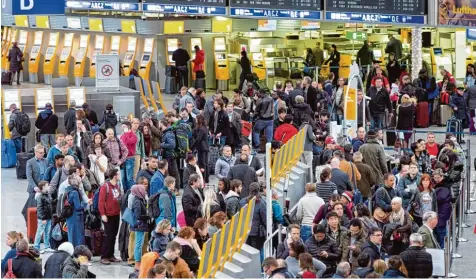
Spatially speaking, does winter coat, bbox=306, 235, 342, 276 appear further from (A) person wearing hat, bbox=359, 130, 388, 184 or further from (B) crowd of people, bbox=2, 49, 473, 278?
(A) person wearing hat, bbox=359, 130, 388, 184

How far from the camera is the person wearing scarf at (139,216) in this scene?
16922 mm

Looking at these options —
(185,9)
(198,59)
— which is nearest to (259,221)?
(185,9)

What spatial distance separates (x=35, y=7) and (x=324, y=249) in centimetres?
448

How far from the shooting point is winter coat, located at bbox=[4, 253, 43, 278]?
14.1 metres

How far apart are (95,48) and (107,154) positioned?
58.7 feet

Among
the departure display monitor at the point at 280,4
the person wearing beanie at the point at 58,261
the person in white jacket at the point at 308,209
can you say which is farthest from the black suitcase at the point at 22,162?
the person wearing beanie at the point at 58,261

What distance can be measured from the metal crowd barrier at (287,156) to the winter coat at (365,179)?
4.10 ft

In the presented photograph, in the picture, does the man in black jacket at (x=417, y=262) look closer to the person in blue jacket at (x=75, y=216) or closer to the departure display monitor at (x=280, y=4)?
the person in blue jacket at (x=75, y=216)

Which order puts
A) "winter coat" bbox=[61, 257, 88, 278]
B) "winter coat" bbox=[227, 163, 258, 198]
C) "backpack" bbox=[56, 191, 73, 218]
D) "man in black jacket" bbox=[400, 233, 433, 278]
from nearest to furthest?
"winter coat" bbox=[61, 257, 88, 278] → "man in black jacket" bbox=[400, 233, 433, 278] → "backpack" bbox=[56, 191, 73, 218] → "winter coat" bbox=[227, 163, 258, 198]

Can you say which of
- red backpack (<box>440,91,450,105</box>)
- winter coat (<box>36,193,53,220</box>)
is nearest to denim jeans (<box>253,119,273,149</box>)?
red backpack (<box>440,91,450,105</box>)

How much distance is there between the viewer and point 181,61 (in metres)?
34.3

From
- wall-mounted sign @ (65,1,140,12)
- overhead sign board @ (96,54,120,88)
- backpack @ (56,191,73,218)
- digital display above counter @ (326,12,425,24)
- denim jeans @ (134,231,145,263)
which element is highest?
wall-mounted sign @ (65,1,140,12)

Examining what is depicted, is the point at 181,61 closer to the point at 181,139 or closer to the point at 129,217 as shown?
the point at 181,139

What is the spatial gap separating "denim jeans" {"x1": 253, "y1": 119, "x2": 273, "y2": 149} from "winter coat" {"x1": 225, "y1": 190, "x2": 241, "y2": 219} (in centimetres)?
823
